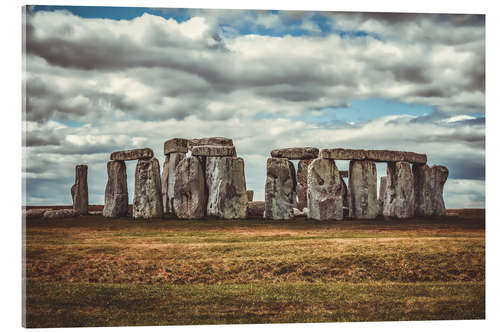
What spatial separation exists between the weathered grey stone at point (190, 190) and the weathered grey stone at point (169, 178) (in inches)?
105

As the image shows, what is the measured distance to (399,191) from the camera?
61.1 feet

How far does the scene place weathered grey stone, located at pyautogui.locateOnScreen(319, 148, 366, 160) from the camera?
17656mm

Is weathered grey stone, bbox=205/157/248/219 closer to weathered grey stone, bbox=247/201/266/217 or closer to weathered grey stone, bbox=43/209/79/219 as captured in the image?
weathered grey stone, bbox=247/201/266/217

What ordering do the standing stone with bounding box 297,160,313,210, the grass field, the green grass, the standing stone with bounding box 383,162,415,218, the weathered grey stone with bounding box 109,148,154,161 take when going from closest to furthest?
the green grass → the grass field → the weathered grey stone with bounding box 109,148,154,161 → the standing stone with bounding box 383,162,415,218 → the standing stone with bounding box 297,160,313,210

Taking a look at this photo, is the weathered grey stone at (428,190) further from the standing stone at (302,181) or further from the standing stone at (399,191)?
the standing stone at (302,181)

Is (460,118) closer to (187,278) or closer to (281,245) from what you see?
(281,245)

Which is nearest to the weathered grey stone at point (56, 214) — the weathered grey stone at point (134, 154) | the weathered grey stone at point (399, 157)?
the weathered grey stone at point (134, 154)

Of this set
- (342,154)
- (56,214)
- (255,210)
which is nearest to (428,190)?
(342,154)

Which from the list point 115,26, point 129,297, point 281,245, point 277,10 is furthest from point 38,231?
point 277,10

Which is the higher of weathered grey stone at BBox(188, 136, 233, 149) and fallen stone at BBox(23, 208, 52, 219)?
weathered grey stone at BBox(188, 136, 233, 149)

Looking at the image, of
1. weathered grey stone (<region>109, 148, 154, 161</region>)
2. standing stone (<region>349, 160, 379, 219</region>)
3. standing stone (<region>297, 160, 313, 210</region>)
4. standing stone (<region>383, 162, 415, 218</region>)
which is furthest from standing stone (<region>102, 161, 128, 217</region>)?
standing stone (<region>297, 160, 313, 210</region>)

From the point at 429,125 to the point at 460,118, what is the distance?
0.64 meters

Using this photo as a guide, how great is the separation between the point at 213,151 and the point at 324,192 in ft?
12.4

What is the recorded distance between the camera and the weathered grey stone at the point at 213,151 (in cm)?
1761
